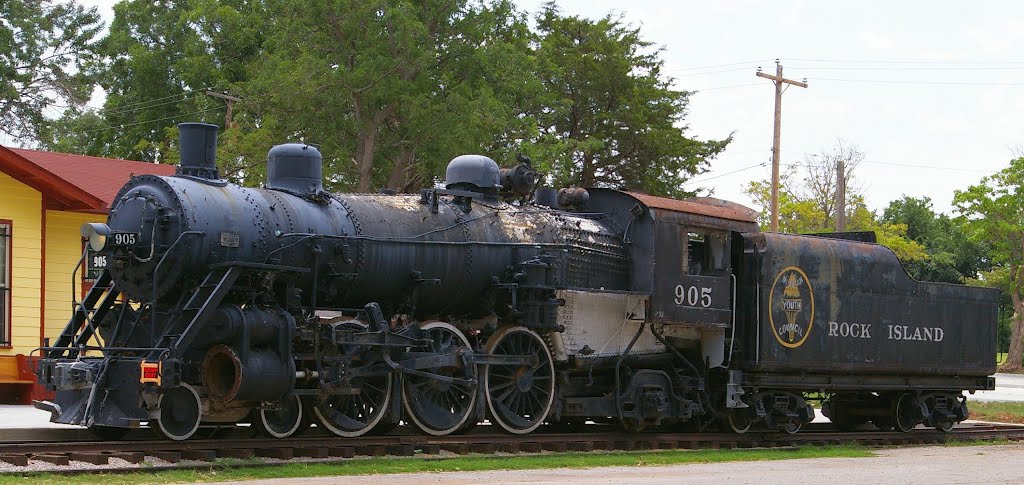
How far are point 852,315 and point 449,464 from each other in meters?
8.80

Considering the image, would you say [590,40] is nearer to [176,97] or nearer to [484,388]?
[176,97]

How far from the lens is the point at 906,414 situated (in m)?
20.7

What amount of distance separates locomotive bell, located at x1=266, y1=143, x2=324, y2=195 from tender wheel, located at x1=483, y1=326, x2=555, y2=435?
3.08 m

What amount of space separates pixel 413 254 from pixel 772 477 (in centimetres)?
515

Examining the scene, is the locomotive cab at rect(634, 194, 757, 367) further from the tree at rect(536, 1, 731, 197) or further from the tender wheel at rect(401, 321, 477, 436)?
the tree at rect(536, 1, 731, 197)

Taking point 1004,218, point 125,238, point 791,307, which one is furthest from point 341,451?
point 1004,218

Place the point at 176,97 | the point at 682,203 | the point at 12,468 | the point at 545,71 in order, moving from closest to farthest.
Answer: the point at 12,468 → the point at 682,203 → the point at 545,71 → the point at 176,97

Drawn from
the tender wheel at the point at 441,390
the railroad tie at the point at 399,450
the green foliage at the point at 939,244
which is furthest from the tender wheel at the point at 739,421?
the green foliage at the point at 939,244

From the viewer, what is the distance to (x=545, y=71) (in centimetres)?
3828

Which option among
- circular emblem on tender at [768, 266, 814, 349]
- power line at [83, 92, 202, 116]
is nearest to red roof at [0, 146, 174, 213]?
circular emblem on tender at [768, 266, 814, 349]

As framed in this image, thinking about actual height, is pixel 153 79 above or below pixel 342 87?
above

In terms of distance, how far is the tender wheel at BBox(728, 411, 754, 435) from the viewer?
1888 centimetres

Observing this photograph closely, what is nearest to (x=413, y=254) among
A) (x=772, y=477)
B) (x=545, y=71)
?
(x=772, y=477)

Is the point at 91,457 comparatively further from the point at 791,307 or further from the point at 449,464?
the point at 791,307
